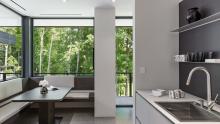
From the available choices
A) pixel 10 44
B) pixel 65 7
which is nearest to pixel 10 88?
pixel 10 44

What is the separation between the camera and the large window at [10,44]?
5676mm

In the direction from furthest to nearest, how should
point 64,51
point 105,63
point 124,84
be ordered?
point 124,84 → point 64,51 → point 105,63

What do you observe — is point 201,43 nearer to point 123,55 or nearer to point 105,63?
point 105,63

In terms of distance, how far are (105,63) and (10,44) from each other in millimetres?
2440

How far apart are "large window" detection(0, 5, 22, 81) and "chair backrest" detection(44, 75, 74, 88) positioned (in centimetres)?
87

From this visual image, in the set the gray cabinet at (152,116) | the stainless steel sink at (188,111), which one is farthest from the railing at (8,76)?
the stainless steel sink at (188,111)

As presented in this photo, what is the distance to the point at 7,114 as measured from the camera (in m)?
4.46

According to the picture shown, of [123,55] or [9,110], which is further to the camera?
[123,55]

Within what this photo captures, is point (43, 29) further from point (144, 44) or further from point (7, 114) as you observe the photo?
point (144, 44)

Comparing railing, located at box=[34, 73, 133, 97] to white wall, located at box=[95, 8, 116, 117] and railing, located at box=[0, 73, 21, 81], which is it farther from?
railing, located at box=[0, 73, 21, 81]

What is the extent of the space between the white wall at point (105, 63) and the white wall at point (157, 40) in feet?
7.48

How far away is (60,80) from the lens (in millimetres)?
6738

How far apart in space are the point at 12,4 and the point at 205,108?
475 cm

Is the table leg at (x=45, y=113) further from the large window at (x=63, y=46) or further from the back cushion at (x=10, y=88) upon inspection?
the large window at (x=63, y=46)
